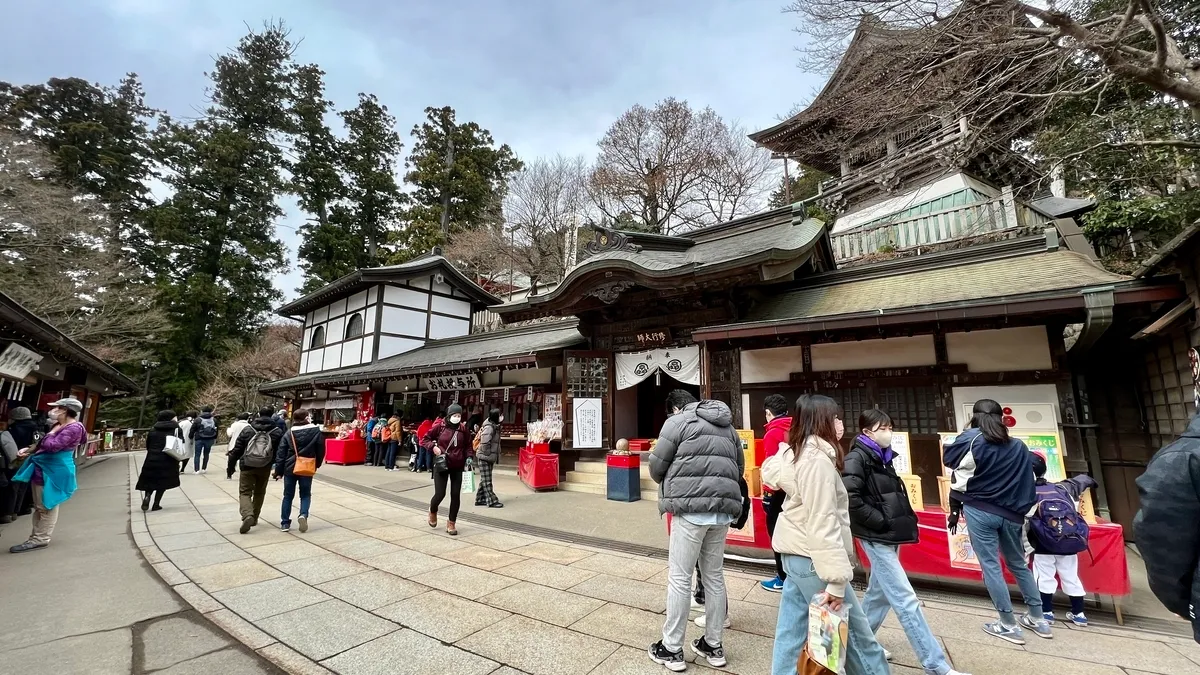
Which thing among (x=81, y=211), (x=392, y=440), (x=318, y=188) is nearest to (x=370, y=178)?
(x=318, y=188)

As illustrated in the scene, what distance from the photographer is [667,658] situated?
306cm

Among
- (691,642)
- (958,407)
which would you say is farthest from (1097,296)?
(691,642)

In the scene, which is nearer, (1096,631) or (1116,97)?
Answer: (1096,631)

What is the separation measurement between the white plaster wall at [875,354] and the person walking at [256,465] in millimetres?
8263

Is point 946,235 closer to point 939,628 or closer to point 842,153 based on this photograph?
point 842,153

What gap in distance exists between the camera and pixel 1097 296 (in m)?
5.02

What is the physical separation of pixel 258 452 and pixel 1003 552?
27.1 feet

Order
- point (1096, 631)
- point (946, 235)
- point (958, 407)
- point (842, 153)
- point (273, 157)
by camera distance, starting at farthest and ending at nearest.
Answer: point (273, 157), point (842, 153), point (946, 235), point (958, 407), point (1096, 631)

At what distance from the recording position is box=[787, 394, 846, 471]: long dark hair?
105 inches

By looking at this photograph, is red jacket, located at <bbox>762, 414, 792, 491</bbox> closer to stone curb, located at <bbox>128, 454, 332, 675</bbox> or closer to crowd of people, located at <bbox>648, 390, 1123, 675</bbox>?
crowd of people, located at <bbox>648, 390, 1123, 675</bbox>

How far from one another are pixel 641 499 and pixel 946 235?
364 inches

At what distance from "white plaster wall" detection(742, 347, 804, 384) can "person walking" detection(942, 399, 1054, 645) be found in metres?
4.24

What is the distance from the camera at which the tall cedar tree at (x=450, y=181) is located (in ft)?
98.0

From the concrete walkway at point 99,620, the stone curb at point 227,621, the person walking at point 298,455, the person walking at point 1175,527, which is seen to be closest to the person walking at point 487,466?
the person walking at point 298,455
